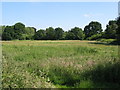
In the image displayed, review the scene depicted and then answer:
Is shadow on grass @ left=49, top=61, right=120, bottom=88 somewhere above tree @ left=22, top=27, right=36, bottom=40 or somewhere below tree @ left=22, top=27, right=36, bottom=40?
below

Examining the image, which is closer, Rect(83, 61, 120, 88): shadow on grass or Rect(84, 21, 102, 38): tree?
Rect(83, 61, 120, 88): shadow on grass

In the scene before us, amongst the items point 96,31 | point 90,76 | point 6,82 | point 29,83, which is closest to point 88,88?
point 90,76

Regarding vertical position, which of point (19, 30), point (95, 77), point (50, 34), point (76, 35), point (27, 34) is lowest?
point (95, 77)

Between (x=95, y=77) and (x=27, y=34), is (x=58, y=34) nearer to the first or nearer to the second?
(x=27, y=34)

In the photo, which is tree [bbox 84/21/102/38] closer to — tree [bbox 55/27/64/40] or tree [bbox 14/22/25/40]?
tree [bbox 55/27/64/40]

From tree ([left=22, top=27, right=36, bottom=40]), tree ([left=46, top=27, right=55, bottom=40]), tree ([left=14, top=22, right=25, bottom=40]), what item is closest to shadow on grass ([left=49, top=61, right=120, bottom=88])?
tree ([left=14, top=22, right=25, bottom=40])

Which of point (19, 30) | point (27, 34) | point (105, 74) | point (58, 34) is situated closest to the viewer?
point (105, 74)

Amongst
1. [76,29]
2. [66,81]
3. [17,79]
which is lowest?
[66,81]

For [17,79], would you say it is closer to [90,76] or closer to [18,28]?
[90,76]

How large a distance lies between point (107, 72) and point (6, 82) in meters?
3.70

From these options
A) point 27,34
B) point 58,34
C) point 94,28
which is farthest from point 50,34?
point 94,28

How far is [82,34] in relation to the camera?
83.8m

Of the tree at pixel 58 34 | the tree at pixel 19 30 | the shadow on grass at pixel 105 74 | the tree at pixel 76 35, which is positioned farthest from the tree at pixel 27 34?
the shadow on grass at pixel 105 74

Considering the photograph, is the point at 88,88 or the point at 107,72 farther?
the point at 107,72
